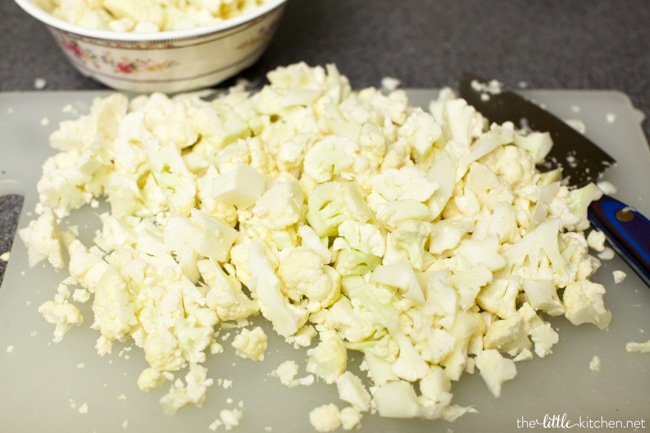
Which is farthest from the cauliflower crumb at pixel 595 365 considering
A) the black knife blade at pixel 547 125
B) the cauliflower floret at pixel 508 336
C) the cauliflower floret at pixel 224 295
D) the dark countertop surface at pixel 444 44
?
the dark countertop surface at pixel 444 44

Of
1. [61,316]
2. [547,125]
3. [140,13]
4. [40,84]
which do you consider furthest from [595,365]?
[40,84]

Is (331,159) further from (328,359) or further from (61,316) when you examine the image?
(61,316)

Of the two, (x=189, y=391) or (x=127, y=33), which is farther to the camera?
(x=127, y=33)

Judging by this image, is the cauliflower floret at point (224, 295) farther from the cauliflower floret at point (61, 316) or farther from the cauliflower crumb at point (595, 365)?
the cauliflower crumb at point (595, 365)

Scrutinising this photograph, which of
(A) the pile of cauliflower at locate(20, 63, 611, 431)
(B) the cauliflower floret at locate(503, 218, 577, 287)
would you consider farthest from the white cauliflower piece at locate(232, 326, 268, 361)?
(B) the cauliflower floret at locate(503, 218, 577, 287)

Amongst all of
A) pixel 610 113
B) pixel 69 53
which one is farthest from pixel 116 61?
pixel 610 113
